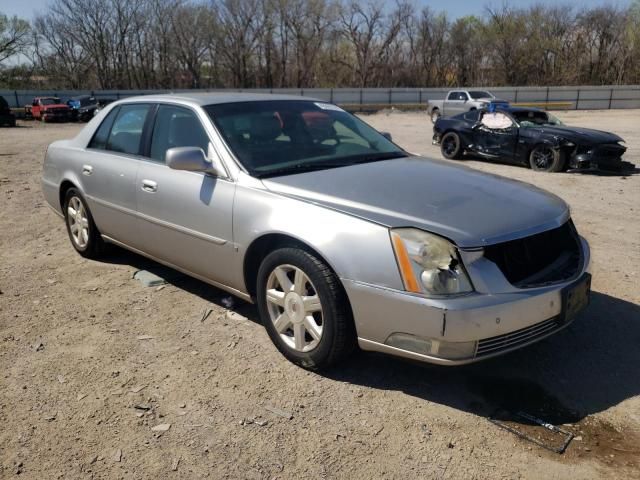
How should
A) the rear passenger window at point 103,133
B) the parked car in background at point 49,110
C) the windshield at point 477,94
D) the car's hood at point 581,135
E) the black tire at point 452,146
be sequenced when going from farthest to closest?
1. the parked car in background at point 49,110
2. the windshield at point 477,94
3. the black tire at point 452,146
4. the car's hood at point 581,135
5. the rear passenger window at point 103,133

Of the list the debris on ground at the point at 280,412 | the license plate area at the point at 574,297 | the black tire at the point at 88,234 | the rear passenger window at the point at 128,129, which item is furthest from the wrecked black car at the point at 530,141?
the debris on ground at the point at 280,412

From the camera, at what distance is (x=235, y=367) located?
3.40m

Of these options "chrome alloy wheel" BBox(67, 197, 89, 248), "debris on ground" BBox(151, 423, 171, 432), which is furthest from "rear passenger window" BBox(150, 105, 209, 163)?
"debris on ground" BBox(151, 423, 171, 432)

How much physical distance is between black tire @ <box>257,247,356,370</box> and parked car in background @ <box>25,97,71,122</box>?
29.9 metres

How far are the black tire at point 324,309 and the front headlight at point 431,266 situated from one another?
0.41 metres

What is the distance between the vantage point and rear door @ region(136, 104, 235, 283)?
364 centimetres

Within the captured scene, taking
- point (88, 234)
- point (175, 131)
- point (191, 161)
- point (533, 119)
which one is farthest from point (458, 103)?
point (191, 161)

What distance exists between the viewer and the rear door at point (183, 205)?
364 centimetres

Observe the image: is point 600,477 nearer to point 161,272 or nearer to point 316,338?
point 316,338

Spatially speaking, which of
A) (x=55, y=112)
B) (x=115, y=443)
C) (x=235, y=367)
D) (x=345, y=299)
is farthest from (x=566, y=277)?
(x=55, y=112)

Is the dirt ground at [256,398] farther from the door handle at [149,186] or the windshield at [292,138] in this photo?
the windshield at [292,138]

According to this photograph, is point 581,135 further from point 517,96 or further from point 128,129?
point 517,96

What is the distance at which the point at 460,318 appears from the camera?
267 cm

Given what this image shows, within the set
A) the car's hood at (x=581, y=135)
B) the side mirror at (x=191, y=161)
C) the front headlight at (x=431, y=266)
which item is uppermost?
the side mirror at (x=191, y=161)
